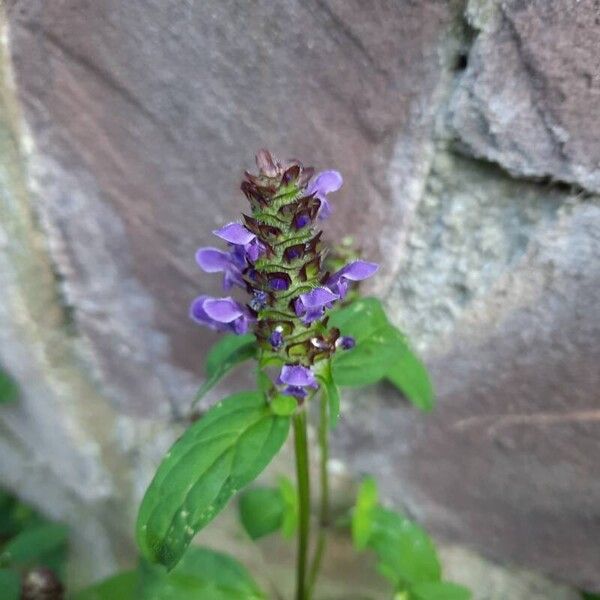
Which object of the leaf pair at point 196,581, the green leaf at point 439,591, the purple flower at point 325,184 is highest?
the purple flower at point 325,184

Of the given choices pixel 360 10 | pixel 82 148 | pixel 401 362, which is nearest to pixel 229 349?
pixel 401 362

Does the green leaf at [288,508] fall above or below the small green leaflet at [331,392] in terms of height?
below

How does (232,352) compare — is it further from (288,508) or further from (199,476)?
(288,508)

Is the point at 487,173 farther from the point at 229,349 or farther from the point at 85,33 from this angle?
the point at 85,33

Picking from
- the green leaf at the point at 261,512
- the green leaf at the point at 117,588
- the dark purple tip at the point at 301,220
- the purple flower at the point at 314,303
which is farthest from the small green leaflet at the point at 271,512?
the dark purple tip at the point at 301,220

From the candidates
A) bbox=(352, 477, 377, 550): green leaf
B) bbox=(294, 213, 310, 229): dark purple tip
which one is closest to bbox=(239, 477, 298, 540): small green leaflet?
bbox=(352, 477, 377, 550): green leaf

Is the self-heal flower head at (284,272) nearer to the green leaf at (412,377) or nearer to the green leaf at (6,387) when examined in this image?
the green leaf at (412,377)
